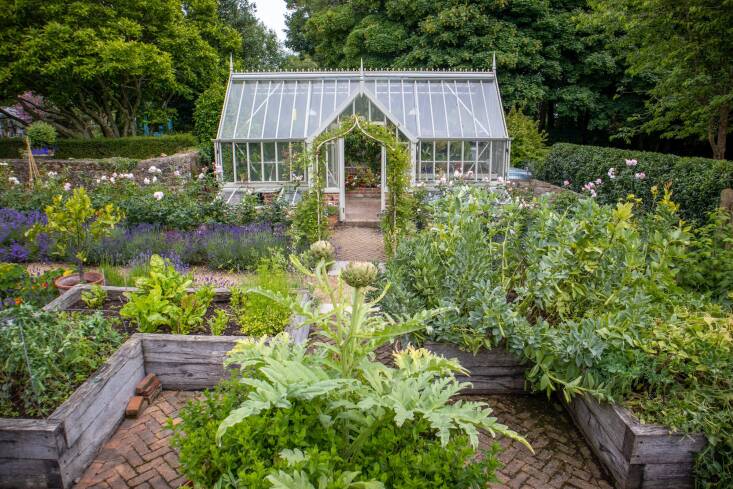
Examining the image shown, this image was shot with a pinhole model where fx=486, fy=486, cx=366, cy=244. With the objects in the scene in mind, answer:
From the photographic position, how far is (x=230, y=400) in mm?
2617

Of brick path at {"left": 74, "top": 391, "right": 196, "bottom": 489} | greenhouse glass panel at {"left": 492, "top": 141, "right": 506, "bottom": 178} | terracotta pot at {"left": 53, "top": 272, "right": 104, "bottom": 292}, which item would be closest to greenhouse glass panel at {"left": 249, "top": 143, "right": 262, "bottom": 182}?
greenhouse glass panel at {"left": 492, "top": 141, "right": 506, "bottom": 178}

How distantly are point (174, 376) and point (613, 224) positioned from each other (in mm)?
3747

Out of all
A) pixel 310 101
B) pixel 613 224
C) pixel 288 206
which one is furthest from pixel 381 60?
pixel 613 224

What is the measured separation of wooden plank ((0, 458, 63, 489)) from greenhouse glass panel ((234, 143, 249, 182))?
8.89 m

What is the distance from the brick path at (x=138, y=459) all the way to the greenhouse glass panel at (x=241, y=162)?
26.7 feet

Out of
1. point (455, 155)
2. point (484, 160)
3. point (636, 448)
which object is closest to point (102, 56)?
point (455, 155)

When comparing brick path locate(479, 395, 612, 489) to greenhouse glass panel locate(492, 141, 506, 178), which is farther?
greenhouse glass panel locate(492, 141, 506, 178)

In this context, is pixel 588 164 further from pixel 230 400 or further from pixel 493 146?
pixel 230 400

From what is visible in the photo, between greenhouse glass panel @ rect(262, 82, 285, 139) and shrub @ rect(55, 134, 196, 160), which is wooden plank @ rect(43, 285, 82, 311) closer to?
greenhouse glass panel @ rect(262, 82, 285, 139)

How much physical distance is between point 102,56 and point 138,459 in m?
15.2

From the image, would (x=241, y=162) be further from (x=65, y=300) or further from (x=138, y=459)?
(x=138, y=459)

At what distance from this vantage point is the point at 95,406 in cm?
329

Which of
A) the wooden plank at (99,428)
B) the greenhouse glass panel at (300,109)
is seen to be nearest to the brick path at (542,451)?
the wooden plank at (99,428)

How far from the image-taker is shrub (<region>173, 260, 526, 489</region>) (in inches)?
83.4
